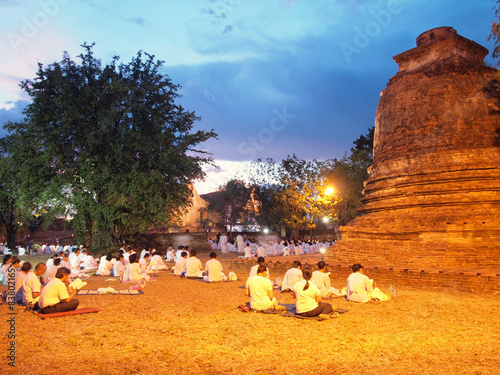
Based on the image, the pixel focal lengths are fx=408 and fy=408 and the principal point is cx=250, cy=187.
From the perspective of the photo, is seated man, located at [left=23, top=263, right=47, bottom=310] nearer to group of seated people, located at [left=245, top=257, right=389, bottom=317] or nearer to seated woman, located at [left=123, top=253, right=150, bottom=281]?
group of seated people, located at [left=245, top=257, right=389, bottom=317]

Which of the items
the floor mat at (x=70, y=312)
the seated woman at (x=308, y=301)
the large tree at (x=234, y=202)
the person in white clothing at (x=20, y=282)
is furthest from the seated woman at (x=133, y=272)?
the large tree at (x=234, y=202)

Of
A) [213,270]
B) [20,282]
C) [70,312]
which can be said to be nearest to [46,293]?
[70,312]

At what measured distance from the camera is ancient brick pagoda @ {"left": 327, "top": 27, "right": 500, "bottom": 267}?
39.7ft

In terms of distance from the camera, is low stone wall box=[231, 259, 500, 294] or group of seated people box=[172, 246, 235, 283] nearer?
low stone wall box=[231, 259, 500, 294]

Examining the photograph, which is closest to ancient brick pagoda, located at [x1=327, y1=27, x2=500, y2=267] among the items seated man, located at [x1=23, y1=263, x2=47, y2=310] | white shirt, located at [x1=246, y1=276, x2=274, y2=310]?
white shirt, located at [x1=246, y1=276, x2=274, y2=310]

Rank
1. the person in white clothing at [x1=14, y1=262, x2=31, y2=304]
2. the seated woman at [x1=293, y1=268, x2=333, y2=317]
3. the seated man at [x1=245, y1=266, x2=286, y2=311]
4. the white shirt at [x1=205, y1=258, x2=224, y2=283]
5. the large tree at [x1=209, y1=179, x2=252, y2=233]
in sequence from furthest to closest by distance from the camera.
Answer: the large tree at [x1=209, y1=179, x2=252, y2=233], the white shirt at [x1=205, y1=258, x2=224, y2=283], the person in white clothing at [x1=14, y1=262, x2=31, y2=304], the seated man at [x1=245, y1=266, x2=286, y2=311], the seated woman at [x1=293, y1=268, x2=333, y2=317]

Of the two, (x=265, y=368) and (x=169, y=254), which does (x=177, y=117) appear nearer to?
(x=169, y=254)

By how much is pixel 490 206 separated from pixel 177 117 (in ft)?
57.6

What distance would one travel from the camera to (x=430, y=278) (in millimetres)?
10391

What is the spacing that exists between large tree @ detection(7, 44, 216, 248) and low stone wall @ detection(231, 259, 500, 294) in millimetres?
11995

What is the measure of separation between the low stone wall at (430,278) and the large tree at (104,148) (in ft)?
39.4

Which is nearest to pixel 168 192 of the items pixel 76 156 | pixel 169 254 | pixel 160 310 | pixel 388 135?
pixel 169 254

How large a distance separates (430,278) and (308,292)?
181 inches

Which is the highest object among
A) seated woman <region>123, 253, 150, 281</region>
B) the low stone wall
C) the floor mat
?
the low stone wall
